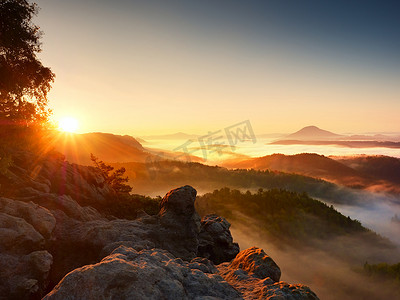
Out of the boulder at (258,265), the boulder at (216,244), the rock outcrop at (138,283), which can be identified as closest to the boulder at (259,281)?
the boulder at (258,265)

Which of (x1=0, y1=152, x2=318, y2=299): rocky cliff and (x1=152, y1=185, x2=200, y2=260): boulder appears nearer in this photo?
(x1=0, y1=152, x2=318, y2=299): rocky cliff

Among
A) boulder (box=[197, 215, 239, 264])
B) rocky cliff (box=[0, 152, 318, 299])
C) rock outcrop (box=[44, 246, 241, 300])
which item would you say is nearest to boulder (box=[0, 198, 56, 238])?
rocky cliff (box=[0, 152, 318, 299])

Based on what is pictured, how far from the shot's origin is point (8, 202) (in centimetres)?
1452

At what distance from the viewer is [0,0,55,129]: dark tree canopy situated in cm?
2564

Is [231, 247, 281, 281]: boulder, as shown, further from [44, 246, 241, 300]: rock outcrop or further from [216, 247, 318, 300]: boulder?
[44, 246, 241, 300]: rock outcrop

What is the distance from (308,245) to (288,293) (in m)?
121

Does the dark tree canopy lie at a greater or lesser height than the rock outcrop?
greater

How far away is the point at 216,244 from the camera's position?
24828mm

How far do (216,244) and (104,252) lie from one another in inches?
512

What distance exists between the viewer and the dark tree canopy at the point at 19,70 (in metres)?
25.6

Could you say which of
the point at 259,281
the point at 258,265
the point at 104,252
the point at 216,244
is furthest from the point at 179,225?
the point at 259,281

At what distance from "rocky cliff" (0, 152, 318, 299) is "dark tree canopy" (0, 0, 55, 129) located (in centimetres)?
474

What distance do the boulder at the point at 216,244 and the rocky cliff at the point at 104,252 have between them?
4.1 inches

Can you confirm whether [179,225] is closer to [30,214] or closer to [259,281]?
[30,214]
